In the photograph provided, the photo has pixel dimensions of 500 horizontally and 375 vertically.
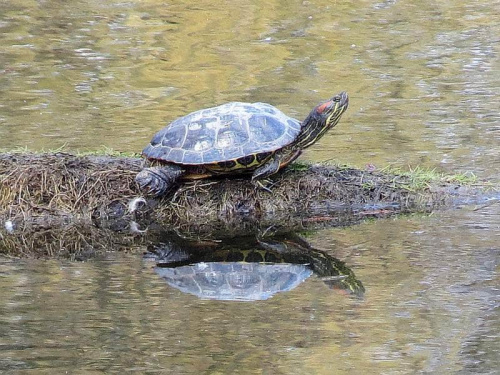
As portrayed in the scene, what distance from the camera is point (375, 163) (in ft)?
32.4

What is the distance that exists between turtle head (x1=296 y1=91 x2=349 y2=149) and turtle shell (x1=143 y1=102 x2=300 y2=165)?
0.27 ft

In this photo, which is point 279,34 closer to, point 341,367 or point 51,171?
point 51,171

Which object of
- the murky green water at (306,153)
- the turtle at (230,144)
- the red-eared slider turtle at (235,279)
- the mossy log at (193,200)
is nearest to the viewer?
the murky green water at (306,153)

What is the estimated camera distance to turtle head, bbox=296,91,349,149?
8391 millimetres

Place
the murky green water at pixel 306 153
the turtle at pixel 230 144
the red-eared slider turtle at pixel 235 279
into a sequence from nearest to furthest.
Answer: the murky green water at pixel 306 153 → the red-eared slider turtle at pixel 235 279 → the turtle at pixel 230 144

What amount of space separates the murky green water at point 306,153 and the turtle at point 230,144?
2.67 ft

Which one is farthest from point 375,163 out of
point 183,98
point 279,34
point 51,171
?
point 279,34

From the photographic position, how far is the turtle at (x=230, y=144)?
26.8 feet

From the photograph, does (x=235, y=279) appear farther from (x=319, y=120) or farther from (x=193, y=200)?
(x=319, y=120)

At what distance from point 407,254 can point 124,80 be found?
840cm

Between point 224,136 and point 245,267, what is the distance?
1.52 m

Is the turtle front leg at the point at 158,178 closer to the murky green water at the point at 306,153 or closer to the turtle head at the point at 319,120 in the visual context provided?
the murky green water at the point at 306,153

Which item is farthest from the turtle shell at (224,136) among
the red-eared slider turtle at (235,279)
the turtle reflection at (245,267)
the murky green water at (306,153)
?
the red-eared slider turtle at (235,279)

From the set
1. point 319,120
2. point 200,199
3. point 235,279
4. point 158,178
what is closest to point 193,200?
point 200,199
